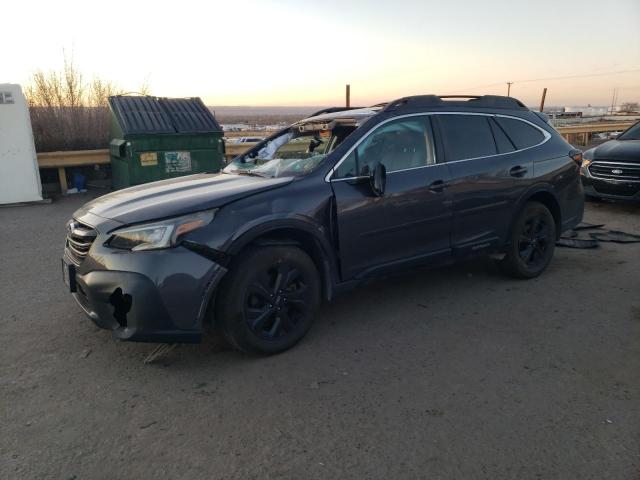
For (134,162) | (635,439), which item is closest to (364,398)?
(635,439)

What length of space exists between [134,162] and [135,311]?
702cm

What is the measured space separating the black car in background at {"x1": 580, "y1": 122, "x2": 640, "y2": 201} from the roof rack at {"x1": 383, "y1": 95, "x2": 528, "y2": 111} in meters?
4.01

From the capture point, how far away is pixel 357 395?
Answer: 10.0ft

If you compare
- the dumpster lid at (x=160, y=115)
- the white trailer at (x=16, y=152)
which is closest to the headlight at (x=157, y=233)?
the dumpster lid at (x=160, y=115)

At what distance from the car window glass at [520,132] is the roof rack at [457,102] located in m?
0.18

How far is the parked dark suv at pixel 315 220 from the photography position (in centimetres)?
316

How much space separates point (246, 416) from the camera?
286 cm

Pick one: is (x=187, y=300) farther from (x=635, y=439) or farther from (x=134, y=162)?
(x=134, y=162)

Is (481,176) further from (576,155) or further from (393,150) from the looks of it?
(576,155)

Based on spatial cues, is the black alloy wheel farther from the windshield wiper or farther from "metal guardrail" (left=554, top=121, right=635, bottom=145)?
"metal guardrail" (left=554, top=121, right=635, bottom=145)

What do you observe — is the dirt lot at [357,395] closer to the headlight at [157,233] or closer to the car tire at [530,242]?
the car tire at [530,242]

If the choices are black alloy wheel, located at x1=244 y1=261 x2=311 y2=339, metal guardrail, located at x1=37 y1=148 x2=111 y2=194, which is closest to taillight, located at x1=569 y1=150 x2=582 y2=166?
black alloy wheel, located at x1=244 y1=261 x2=311 y2=339

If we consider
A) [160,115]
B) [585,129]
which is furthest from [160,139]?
[585,129]

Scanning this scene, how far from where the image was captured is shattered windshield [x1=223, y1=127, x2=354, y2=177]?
399cm
